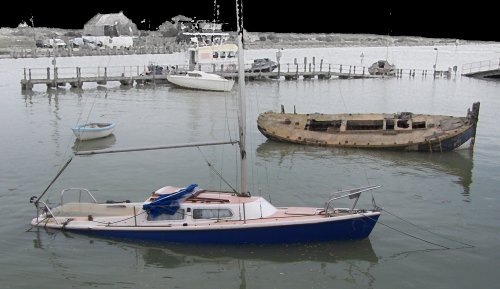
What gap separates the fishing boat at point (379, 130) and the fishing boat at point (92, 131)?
1067 cm

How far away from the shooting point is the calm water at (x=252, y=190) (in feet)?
54.6

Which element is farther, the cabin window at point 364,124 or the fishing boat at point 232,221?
the cabin window at point 364,124

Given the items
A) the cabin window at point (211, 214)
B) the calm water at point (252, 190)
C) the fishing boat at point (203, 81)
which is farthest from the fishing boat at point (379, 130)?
the fishing boat at point (203, 81)

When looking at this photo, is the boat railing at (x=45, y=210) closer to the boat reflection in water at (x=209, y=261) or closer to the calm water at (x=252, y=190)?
the calm water at (x=252, y=190)

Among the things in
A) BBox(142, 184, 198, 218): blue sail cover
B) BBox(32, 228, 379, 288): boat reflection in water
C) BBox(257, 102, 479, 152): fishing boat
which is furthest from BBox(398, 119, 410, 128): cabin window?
BBox(142, 184, 198, 218): blue sail cover

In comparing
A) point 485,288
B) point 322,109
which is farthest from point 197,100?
point 485,288

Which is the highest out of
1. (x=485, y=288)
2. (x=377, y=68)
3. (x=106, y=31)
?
(x=106, y=31)

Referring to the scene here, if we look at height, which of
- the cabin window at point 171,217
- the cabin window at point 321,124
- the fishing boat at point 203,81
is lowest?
the cabin window at point 171,217

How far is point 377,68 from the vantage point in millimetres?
89812

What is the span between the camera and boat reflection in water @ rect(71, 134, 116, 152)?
112 feet

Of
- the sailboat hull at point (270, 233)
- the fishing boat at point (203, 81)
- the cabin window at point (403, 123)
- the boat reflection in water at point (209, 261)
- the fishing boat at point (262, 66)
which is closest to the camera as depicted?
the boat reflection in water at point (209, 261)

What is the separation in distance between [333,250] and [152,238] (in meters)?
6.32

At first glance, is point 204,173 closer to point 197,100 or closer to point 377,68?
point 197,100

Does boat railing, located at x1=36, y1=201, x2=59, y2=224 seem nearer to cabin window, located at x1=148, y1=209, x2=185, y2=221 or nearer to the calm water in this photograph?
the calm water
